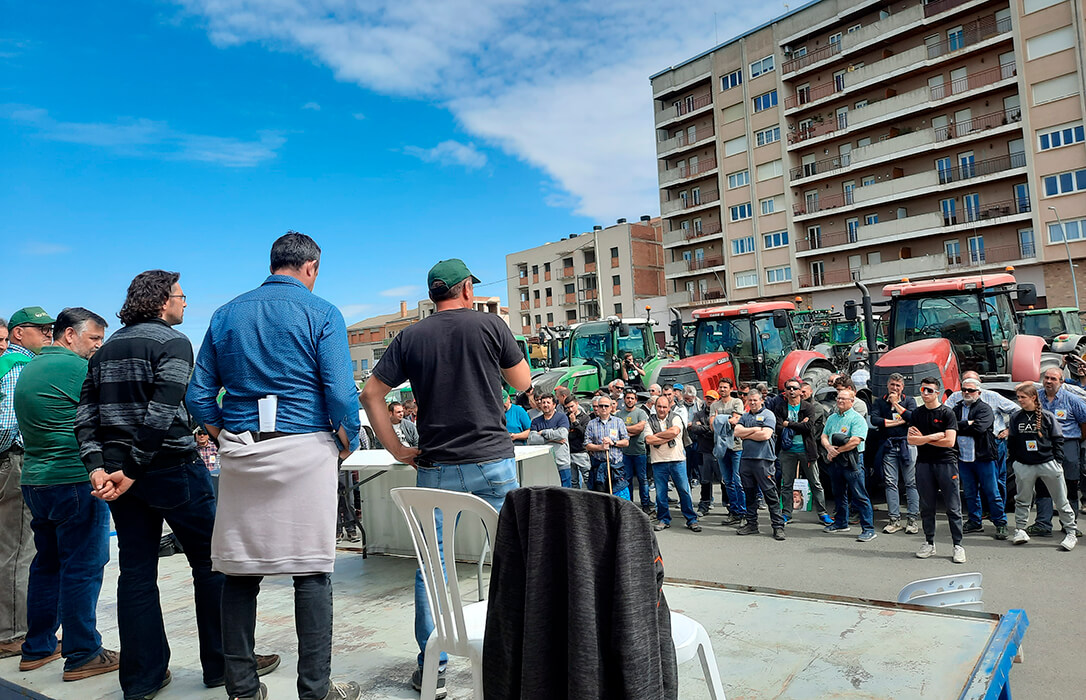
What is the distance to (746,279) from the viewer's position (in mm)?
44031

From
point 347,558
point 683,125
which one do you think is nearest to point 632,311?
point 683,125

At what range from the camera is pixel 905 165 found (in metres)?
36.8

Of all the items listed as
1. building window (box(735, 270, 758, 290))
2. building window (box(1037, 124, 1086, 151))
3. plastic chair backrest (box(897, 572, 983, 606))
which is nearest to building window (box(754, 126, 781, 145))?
building window (box(735, 270, 758, 290))

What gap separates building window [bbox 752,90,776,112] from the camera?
41.8m

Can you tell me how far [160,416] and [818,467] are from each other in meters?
7.76

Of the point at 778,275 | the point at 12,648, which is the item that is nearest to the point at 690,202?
the point at 778,275

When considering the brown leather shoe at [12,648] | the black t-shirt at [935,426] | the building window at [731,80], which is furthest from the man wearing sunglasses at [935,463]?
the building window at [731,80]

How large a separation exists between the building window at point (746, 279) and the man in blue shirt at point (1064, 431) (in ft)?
122

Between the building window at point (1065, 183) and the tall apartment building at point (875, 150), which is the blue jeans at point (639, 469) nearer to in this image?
the tall apartment building at point (875, 150)

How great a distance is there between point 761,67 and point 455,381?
148 feet

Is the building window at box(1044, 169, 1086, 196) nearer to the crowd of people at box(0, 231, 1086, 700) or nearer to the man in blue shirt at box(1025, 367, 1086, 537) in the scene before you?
the man in blue shirt at box(1025, 367, 1086, 537)

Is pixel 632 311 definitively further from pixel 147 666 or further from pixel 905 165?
pixel 147 666

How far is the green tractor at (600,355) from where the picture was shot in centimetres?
1560

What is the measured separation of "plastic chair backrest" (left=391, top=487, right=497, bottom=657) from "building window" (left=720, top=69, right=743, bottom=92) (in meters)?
46.2
